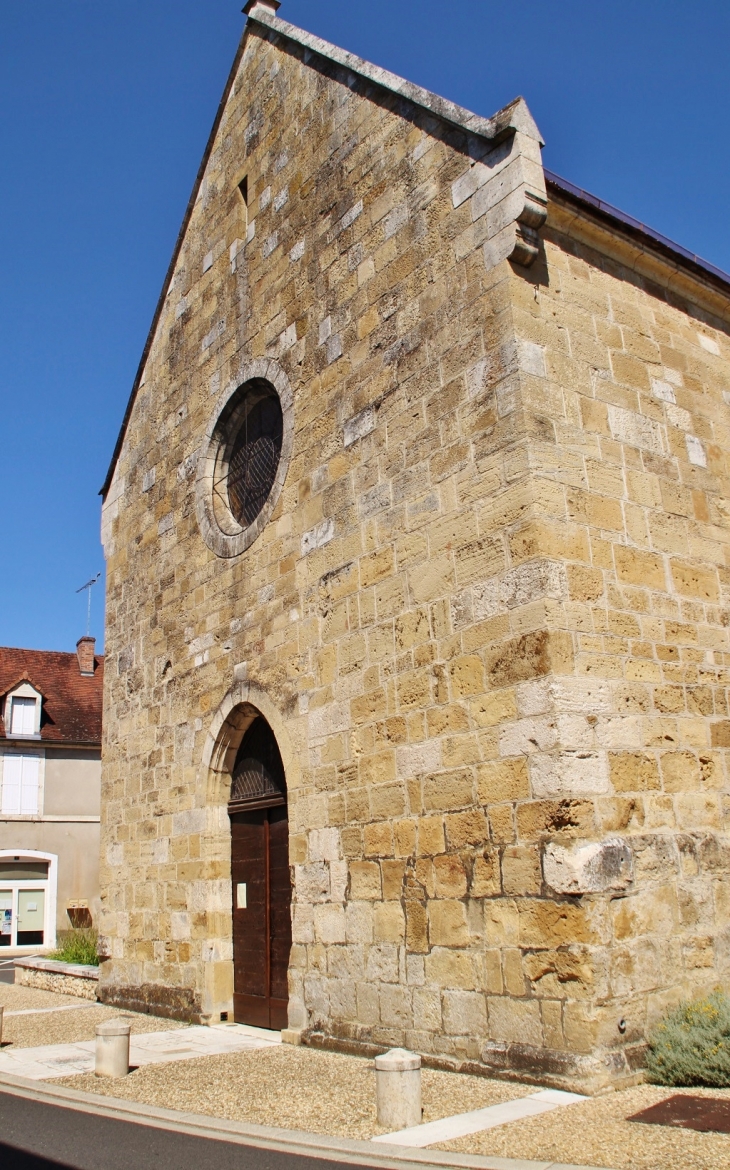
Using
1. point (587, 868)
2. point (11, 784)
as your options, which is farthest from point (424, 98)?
point (11, 784)

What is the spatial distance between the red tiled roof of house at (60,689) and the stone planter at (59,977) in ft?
32.2

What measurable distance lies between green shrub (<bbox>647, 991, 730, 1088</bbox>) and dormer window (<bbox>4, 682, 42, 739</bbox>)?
63.6 ft

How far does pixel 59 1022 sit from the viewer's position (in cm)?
889

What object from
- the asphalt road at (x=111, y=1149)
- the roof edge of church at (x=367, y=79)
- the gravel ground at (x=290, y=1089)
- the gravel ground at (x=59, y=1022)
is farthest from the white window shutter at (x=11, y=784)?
the asphalt road at (x=111, y=1149)

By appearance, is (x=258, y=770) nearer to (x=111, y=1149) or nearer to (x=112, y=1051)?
(x=112, y=1051)

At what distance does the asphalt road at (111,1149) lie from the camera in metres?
4.02

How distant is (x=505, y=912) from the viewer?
17.3 feet

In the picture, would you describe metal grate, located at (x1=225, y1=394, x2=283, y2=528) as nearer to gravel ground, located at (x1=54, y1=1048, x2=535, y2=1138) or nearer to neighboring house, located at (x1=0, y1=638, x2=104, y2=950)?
gravel ground, located at (x1=54, y1=1048, x2=535, y2=1138)

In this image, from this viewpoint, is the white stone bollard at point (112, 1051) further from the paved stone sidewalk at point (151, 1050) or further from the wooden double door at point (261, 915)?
the wooden double door at point (261, 915)

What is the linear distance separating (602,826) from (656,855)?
0.47 meters

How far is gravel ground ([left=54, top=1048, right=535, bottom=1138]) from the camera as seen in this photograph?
471 centimetres

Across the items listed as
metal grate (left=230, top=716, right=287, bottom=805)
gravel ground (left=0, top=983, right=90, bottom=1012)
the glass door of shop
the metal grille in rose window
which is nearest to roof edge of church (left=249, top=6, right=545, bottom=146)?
the metal grille in rose window

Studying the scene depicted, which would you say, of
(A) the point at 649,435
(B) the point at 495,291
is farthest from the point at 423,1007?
(B) the point at 495,291

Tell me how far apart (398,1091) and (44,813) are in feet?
62.0
